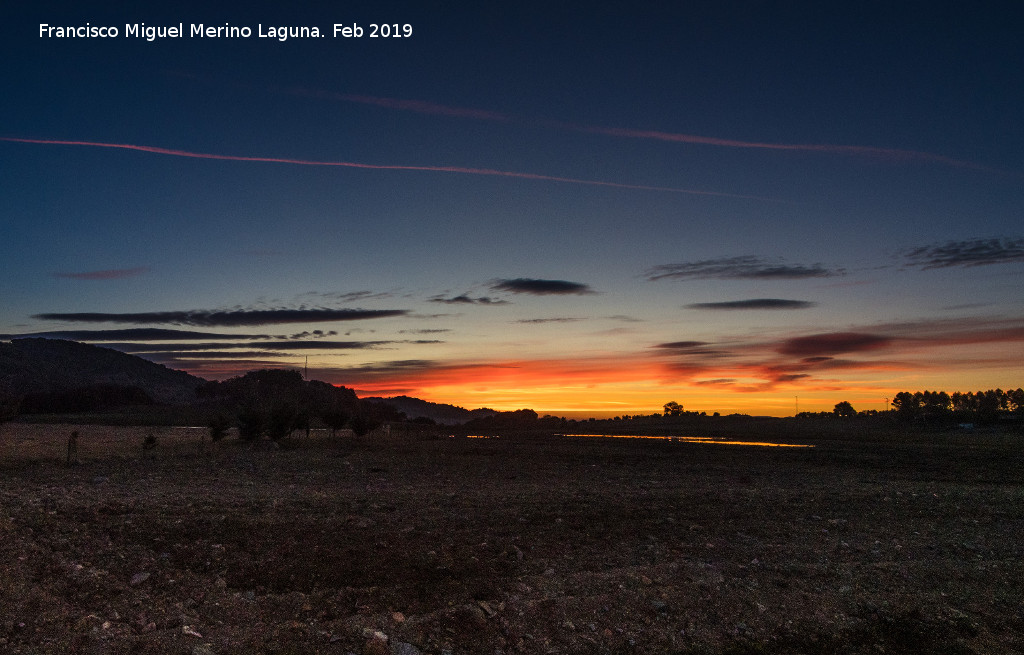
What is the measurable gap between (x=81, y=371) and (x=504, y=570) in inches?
6995

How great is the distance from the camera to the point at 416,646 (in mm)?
6695

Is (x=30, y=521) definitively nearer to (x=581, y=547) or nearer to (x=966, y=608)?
(x=581, y=547)

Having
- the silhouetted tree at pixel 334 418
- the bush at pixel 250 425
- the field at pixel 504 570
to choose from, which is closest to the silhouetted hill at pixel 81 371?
the silhouetted tree at pixel 334 418

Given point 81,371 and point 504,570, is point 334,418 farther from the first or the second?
point 81,371

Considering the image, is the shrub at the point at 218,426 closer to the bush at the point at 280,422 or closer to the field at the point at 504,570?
the bush at the point at 280,422

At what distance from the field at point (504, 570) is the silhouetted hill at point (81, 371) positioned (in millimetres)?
129177

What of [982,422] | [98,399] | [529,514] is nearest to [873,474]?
[529,514]

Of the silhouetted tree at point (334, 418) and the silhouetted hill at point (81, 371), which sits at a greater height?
the silhouetted hill at point (81, 371)

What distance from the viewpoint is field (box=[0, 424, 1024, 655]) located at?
6977mm

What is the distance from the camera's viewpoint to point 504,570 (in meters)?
8.99

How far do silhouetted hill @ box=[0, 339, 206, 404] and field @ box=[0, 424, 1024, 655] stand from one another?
129177 millimetres

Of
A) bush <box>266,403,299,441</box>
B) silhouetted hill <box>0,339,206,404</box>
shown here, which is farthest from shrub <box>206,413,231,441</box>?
silhouetted hill <box>0,339,206,404</box>

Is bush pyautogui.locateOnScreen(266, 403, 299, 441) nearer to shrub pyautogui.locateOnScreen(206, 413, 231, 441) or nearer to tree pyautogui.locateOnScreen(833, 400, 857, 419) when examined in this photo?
shrub pyautogui.locateOnScreen(206, 413, 231, 441)

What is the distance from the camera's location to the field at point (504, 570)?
6.98 meters
